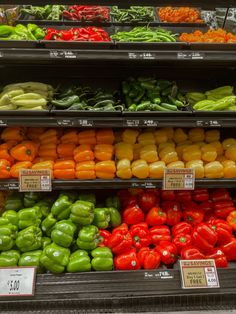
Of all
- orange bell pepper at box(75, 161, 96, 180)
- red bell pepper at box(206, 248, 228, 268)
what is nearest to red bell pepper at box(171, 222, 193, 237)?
red bell pepper at box(206, 248, 228, 268)

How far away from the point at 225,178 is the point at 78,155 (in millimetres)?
998

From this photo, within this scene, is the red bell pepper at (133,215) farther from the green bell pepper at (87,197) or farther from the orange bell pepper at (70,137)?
the orange bell pepper at (70,137)

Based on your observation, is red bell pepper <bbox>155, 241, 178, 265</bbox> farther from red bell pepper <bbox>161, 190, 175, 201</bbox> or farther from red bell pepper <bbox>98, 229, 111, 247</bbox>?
red bell pepper <bbox>161, 190, 175, 201</bbox>

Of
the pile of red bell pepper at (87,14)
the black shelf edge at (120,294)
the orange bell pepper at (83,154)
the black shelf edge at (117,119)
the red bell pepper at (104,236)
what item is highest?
the pile of red bell pepper at (87,14)

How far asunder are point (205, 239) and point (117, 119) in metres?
0.95

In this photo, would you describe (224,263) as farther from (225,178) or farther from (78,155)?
(78,155)

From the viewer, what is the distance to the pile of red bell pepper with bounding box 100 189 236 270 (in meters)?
2.16

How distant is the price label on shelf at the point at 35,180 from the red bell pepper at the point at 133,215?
57cm

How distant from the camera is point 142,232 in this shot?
2.31 metres

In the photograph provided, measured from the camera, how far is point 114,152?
2406mm

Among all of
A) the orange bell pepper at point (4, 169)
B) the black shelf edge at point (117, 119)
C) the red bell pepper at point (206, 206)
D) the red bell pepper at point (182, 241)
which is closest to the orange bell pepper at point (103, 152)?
the black shelf edge at point (117, 119)

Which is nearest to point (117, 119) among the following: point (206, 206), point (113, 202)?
point (113, 202)

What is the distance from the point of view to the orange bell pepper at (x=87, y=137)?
2385mm

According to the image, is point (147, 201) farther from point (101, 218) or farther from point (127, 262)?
point (127, 262)
